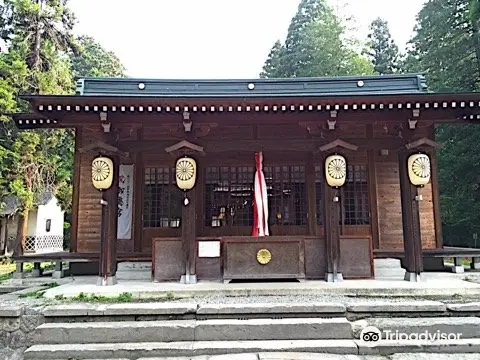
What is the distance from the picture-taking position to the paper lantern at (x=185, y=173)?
680 cm

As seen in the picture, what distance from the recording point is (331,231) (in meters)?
6.89

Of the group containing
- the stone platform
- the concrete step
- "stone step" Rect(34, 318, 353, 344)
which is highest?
the stone platform

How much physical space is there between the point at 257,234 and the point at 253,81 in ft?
16.9

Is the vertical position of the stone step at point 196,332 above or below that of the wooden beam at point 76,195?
below

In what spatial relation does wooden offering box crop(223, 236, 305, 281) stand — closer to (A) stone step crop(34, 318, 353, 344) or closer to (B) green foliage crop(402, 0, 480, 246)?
(A) stone step crop(34, 318, 353, 344)

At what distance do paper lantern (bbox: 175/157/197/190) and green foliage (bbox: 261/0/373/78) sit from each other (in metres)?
21.2

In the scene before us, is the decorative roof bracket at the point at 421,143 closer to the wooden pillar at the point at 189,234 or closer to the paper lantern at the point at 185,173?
the paper lantern at the point at 185,173

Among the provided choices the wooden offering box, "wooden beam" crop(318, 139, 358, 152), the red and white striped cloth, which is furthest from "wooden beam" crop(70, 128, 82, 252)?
"wooden beam" crop(318, 139, 358, 152)

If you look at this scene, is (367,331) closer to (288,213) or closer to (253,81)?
(288,213)

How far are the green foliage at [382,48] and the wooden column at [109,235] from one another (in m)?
29.3

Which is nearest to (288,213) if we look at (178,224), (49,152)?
(178,224)

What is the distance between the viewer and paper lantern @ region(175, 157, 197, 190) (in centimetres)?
680

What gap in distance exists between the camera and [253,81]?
35.0 ft

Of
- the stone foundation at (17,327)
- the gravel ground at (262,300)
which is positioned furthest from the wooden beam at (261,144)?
the stone foundation at (17,327)
